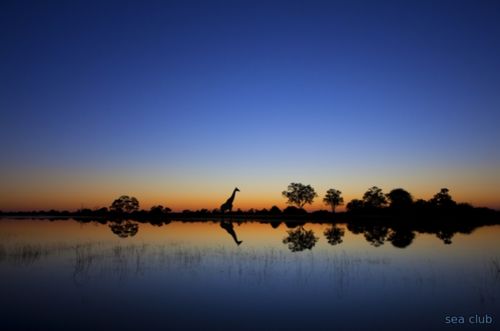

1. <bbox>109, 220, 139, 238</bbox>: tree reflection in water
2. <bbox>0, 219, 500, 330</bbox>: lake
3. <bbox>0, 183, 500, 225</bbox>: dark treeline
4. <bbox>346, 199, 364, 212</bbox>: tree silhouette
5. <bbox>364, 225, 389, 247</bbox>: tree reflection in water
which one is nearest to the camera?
<bbox>0, 219, 500, 330</bbox>: lake

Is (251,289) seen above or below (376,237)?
below

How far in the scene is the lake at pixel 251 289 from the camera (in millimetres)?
10781

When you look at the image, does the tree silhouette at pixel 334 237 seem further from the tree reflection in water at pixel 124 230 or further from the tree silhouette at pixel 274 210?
the tree silhouette at pixel 274 210

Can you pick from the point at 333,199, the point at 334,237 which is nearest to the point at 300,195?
the point at 333,199

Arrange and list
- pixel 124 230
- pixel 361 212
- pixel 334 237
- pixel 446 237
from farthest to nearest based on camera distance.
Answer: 1. pixel 361 212
2. pixel 124 230
3. pixel 334 237
4. pixel 446 237

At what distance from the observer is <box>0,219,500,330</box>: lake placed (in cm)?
1078

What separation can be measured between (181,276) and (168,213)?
3822 inches

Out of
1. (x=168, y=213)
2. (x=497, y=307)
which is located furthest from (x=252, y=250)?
(x=168, y=213)

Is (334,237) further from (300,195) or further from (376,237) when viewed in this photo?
(300,195)

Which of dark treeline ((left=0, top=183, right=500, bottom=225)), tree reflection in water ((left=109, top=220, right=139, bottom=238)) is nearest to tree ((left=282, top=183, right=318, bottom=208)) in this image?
dark treeline ((left=0, top=183, right=500, bottom=225))

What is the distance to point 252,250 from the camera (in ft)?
84.4

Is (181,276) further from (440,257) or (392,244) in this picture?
(392,244)

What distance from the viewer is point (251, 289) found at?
14.7m

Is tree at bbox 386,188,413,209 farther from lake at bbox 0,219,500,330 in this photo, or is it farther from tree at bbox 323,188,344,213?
lake at bbox 0,219,500,330
